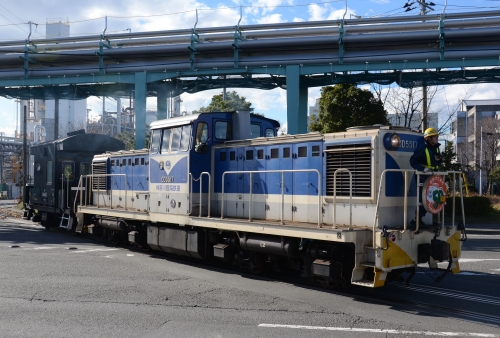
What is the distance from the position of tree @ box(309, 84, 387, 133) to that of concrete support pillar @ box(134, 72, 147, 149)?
7.72m

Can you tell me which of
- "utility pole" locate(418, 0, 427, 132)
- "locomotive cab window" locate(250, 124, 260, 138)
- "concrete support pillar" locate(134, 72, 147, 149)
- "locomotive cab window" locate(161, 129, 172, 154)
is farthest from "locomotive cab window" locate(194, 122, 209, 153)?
"utility pole" locate(418, 0, 427, 132)

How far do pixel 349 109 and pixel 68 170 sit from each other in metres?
11.5

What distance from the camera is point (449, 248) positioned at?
7934 millimetres

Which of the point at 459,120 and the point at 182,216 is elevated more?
the point at 459,120

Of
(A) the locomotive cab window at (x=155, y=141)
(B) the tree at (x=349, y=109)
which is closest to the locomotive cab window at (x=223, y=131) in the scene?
(A) the locomotive cab window at (x=155, y=141)

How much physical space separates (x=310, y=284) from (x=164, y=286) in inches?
106

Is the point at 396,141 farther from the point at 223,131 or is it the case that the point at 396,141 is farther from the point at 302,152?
the point at 223,131

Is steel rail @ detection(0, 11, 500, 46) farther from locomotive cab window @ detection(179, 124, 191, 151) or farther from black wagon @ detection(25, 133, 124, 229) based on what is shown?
locomotive cab window @ detection(179, 124, 191, 151)

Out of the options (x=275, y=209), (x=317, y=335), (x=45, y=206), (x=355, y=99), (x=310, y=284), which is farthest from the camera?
(x=355, y=99)

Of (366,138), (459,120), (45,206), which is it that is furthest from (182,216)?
(459,120)

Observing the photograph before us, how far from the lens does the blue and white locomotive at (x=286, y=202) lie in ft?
26.1

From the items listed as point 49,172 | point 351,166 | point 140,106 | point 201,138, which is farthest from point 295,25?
point 351,166

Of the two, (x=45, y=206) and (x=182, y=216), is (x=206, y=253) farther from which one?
(x=45, y=206)

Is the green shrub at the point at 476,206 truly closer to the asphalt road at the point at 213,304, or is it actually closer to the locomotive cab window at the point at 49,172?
the asphalt road at the point at 213,304
